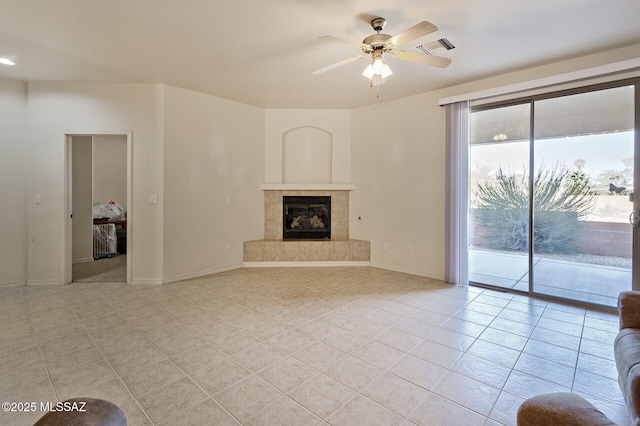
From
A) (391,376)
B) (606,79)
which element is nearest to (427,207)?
(606,79)

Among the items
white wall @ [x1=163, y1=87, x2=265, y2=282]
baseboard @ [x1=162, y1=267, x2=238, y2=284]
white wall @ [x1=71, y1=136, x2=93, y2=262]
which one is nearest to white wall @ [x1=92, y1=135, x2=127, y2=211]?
white wall @ [x1=71, y1=136, x2=93, y2=262]

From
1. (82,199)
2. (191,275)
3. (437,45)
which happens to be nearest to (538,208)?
(437,45)

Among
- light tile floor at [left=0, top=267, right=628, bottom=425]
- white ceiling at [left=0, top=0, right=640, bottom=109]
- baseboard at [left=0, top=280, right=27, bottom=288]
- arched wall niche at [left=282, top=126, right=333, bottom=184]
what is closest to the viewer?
light tile floor at [left=0, top=267, right=628, bottom=425]

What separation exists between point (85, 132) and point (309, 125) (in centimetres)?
341

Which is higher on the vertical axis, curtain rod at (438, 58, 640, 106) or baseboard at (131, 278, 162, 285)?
curtain rod at (438, 58, 640, 106)

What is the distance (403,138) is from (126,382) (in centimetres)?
457

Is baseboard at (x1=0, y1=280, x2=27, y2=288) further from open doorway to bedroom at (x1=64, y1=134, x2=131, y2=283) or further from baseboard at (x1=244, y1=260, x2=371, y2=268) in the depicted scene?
baseboard at (x1=244, y1=260, x2=371, y2=268)

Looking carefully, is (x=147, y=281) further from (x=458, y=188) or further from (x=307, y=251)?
(x=458, y=188)

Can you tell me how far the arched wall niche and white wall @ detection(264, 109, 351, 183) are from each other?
0.33 feet

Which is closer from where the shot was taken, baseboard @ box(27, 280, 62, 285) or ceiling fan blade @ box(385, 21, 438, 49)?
ceiling fan blade @ box(385, 21, 438, 49)

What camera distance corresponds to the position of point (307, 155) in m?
5.80

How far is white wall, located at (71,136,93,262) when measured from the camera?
548 cm

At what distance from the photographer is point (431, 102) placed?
4605 millimetres

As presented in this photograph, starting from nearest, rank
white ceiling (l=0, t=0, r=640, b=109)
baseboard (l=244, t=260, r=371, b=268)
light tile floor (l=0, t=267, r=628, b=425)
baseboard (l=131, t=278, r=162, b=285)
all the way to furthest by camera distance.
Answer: light tile floor (l=0, t=267, r=628, b=425) < white ceiling (l=0, t=0, r=640, b=109) < baseboard (l=131, t=278, r=162, b=285) < baseboard (l=244, t=260, r=371, b=268)
